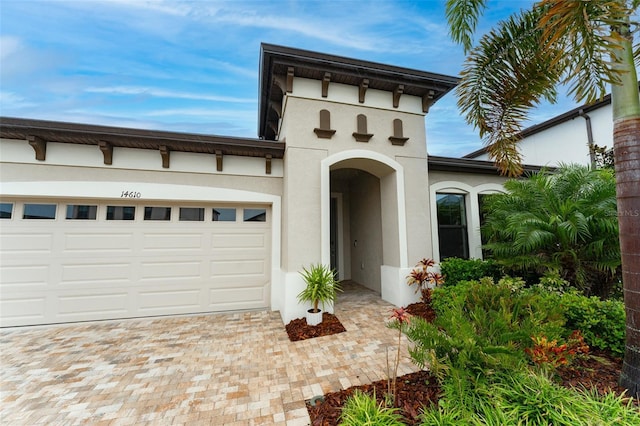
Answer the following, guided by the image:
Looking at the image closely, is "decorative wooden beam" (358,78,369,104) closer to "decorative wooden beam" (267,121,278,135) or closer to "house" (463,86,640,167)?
"decorative wooden beam" (267,121,278,135)

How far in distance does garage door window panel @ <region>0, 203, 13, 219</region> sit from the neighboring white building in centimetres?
1342

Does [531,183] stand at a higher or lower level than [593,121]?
lower

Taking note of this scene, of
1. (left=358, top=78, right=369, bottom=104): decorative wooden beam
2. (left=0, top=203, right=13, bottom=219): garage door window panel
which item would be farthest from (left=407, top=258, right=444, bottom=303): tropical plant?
(left=0, top=203, right=13, bottom=219): garage door window panel

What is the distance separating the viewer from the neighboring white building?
866 centimetres

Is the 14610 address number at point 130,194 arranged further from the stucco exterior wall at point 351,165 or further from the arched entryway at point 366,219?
the arched entryway at point 366,219

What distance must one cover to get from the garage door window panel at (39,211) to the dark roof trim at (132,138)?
4.50ft

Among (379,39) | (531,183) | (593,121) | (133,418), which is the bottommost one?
(133,418)

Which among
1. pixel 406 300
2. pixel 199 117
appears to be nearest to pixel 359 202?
pixel 406 300

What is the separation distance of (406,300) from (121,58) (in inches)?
435

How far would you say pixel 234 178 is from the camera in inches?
237

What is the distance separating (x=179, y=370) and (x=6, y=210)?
5.20m

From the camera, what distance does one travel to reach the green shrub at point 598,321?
10.9 ft

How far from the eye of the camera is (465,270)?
6023 millimetres

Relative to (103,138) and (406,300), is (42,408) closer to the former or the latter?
(103,138)
